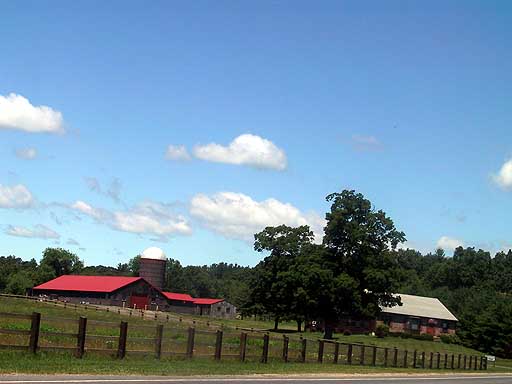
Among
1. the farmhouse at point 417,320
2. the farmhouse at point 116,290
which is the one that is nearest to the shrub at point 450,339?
the farmhouse at point 417,320

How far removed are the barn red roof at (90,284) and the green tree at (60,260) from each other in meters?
60.5

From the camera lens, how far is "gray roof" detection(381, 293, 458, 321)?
108562 mm

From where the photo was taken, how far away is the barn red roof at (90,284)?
367 ft

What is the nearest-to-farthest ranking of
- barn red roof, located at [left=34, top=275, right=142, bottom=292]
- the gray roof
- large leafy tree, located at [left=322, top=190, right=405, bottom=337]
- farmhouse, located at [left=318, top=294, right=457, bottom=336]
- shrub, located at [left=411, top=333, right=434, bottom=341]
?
large leafy tree, located at [left=322, top=190, right=405, bottom=337] < shrub, located at [left=411, top=333, right=434, bottom=341] < farmhouse, located at [left=318, top=294, right=457, bottom=336] < the gray roof < barn red roof, located at [left=34, top=275, right=142, bottom=292]

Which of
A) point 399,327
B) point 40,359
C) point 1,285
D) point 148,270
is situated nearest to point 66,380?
point 40,359

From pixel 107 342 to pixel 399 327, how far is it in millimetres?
→ 87422

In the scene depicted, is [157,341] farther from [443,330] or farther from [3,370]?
[443,330]

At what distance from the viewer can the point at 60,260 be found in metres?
180

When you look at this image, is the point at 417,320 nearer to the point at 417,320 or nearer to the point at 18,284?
the point at 417,320

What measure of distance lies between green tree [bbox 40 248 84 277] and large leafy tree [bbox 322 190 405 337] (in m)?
119

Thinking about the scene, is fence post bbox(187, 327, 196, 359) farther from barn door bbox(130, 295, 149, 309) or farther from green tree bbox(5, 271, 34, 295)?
green tree bbox(5, 271, 34, 295)

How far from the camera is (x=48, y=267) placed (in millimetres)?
165375

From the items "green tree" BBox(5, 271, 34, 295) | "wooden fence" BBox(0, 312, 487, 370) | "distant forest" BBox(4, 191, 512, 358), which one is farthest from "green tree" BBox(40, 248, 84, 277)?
"wooden fence" BBox(0, 312, 487, 370)

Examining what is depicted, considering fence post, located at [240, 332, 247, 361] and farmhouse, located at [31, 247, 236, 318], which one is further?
farmhouse, located at [31, 247, 236, 318]
